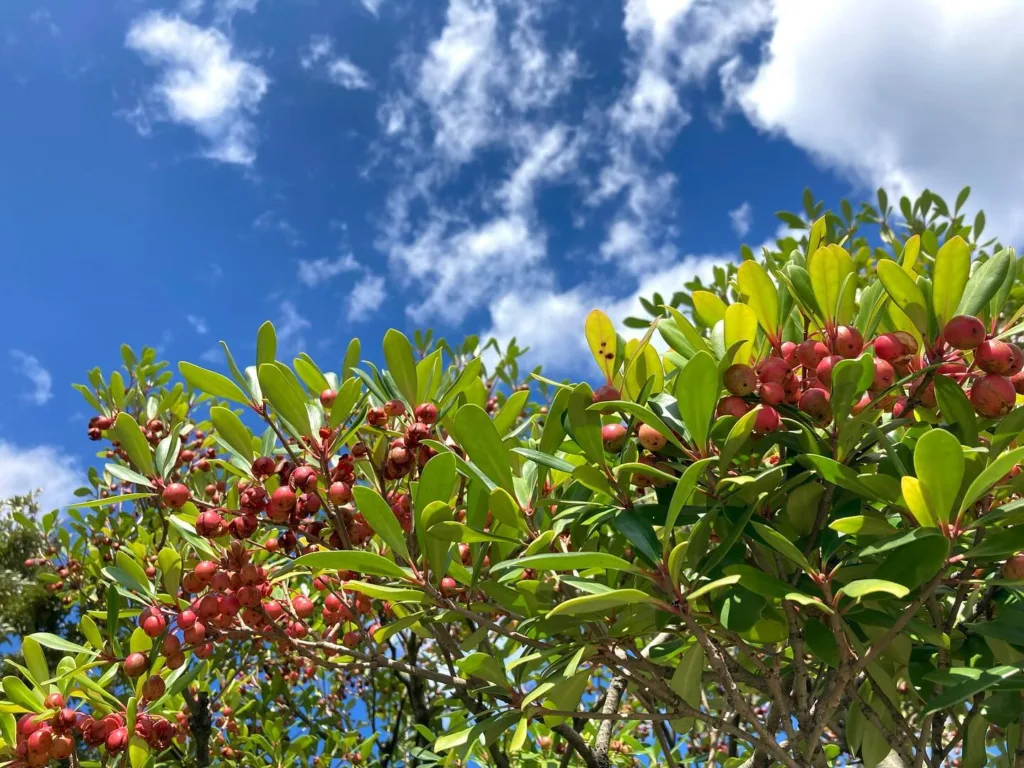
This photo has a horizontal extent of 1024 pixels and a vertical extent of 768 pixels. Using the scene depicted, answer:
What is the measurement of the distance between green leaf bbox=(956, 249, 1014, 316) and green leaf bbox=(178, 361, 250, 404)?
1691mm

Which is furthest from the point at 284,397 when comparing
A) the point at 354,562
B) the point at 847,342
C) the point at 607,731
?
the point at 607,731

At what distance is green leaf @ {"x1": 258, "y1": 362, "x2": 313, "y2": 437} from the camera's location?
1.69 metres

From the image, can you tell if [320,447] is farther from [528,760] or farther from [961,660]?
[528,760]

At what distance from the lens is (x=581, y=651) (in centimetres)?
138

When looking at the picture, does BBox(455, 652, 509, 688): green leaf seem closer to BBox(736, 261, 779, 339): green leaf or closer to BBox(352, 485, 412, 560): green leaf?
BBox(352, 485, 412, 560): green leaf

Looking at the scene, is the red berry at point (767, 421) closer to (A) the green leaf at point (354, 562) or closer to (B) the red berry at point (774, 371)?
(B) the red berry at point (774, 371)

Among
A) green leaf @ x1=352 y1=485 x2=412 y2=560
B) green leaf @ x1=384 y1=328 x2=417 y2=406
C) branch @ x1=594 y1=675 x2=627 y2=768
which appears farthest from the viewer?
branch @ x1=594 y1=675 x2=627 y2=768

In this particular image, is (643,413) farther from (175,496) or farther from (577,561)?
(175,496)

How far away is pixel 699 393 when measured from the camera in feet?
4.08

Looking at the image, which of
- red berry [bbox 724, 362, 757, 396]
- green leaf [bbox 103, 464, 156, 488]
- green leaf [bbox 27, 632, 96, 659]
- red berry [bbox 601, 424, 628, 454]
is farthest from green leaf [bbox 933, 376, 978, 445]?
green leaf [bbox 27, 632, 96, 659]

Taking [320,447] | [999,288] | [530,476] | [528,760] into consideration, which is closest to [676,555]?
[530,476]

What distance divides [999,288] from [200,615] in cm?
199

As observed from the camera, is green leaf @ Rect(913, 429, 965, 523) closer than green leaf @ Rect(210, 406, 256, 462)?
Yes

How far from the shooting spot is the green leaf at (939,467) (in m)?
1.08
